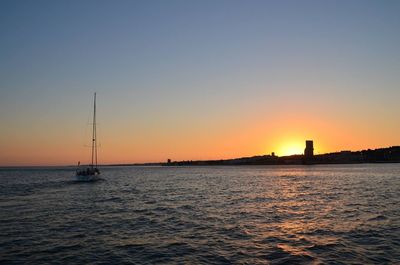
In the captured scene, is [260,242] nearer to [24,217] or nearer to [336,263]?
[336,263]

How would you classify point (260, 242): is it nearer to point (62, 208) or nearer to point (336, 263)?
point (336, 263)

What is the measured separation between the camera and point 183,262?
2133 cm

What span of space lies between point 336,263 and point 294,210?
2260 cm

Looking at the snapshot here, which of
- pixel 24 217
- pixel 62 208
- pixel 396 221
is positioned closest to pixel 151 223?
pixel 24 217

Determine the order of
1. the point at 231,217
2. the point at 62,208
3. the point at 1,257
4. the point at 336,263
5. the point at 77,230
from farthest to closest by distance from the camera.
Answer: the point at 62,208 < the point at 231,217 < the point at 77,230 < the point at 1,257 < the point at 336,263

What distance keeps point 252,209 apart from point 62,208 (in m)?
23.6

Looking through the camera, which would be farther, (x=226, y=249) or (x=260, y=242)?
(x=260, y=242)

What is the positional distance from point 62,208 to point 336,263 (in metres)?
36.4

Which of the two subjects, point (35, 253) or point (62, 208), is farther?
point (62, 208)

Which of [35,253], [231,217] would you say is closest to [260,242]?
[231,217]

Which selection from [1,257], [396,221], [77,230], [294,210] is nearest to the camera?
[1,257]

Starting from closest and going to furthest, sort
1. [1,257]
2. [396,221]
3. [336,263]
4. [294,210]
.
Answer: [336,263]
[1,257]
[396,221]
[294,210]

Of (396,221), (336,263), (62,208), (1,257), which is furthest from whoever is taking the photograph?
(62,208)

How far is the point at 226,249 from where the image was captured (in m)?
24.2
